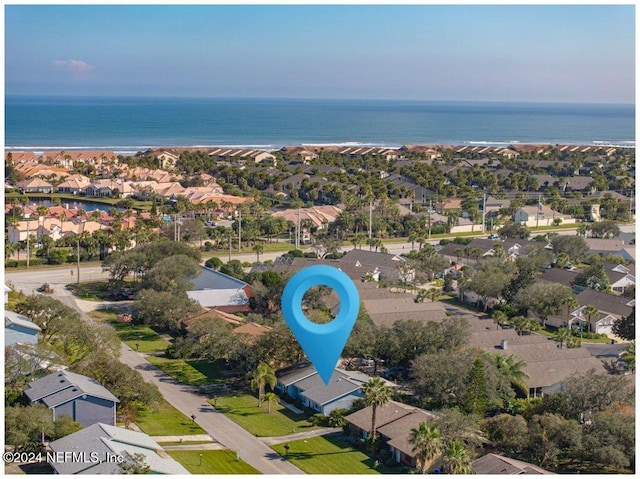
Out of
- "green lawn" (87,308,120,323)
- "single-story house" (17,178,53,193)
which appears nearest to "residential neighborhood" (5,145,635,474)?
"green lawn" (87,308,120,323)

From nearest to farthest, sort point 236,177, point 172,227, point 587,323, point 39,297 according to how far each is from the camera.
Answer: point 39,297, point 587,323, point 172,227, point 236,177

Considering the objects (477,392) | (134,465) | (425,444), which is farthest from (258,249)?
(134,465)

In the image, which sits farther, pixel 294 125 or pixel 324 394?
pixel 294 125

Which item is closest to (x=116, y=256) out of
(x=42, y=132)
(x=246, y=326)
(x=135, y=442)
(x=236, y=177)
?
(x=246, y=326)

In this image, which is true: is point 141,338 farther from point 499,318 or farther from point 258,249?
point 258,249

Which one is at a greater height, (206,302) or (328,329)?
(328,329)

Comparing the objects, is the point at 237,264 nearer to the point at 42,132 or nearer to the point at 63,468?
the point at 63,468

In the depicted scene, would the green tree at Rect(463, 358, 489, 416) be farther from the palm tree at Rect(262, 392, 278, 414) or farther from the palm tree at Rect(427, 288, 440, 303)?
the palm tree at Rect(427, 288, 440, 303)
